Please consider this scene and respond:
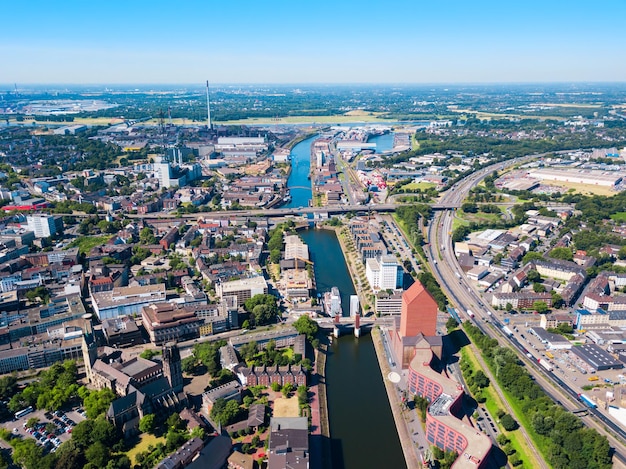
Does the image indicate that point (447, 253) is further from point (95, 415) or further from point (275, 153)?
point (275, 153)

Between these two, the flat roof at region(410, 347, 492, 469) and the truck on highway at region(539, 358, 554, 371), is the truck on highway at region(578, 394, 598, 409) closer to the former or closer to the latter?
the truck on highway at region(539, 358, 554, 371)

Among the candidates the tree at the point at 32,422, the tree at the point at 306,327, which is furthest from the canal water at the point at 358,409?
the tree at the point at 32,422

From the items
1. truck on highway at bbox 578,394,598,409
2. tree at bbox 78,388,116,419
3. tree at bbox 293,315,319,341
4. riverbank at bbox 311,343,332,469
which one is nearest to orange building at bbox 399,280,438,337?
riverbank at bbox 311,343,332,469

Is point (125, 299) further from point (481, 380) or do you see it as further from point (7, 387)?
point (481, 380)

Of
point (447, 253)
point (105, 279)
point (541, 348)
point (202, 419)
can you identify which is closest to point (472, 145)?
point (447, 253)

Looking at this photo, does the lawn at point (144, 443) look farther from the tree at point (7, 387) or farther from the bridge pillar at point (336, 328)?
the bridge pillar at point (336, 328)

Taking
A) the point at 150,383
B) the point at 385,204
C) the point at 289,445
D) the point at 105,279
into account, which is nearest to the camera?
the point at 289,445
